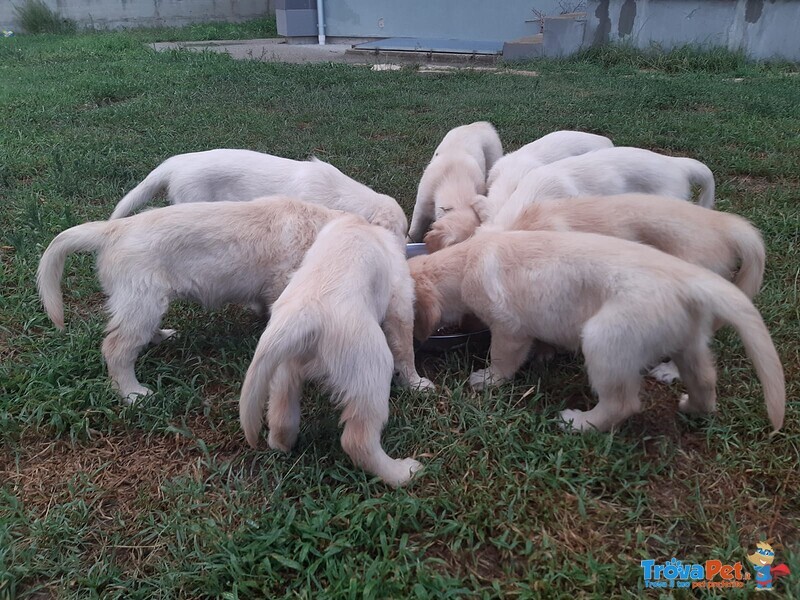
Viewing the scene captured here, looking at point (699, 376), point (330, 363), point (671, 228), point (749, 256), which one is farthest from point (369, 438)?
point (749, 256)

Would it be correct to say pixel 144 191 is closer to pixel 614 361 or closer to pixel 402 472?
pixel 402 472

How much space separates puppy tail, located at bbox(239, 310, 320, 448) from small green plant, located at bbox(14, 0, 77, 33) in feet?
58.1

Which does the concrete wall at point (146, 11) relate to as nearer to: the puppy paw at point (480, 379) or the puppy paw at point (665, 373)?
the puppy paw at point (480, 379)

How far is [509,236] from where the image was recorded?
295 cm

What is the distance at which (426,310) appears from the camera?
2.96 meters

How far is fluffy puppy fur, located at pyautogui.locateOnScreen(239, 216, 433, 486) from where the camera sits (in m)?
2.14

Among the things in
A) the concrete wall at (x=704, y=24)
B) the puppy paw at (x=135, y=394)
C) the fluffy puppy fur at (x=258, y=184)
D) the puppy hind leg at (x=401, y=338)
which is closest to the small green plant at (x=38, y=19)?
the concrete wall at (x=704, y=24)

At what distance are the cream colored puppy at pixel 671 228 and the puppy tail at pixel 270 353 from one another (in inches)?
59.9

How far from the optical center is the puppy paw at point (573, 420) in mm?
2531

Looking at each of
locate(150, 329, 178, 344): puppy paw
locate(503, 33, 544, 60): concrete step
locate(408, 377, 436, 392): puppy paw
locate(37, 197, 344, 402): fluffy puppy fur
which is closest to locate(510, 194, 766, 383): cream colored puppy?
locate(408, 377, 436, 392): puppy paw

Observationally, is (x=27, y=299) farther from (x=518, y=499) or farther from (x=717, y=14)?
(x=717, y=14)

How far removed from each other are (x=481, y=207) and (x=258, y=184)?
4.56 feet

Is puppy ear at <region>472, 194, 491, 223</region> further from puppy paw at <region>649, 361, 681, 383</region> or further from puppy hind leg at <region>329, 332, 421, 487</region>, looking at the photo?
puppy hind leg at <region>329, 332, 421, 487</region>

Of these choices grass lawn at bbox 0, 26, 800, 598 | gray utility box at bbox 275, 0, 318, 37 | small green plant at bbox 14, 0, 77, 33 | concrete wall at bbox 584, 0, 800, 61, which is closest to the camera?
grass lawn at bbox 0, 26, 800, 598
